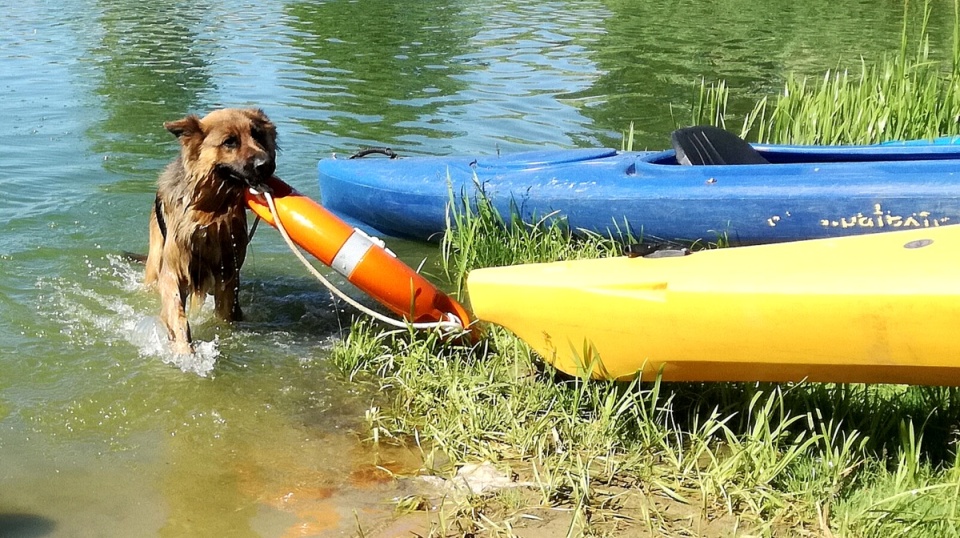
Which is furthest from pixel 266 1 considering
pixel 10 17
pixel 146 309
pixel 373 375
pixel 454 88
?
pixel 373 375

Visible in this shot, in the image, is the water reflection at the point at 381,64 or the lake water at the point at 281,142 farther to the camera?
the water reflection at the point at 381,64

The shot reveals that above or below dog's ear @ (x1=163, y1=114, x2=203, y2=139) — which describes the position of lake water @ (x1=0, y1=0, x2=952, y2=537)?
below

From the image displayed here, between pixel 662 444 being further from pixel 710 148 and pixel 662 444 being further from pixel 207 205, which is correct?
pixel 710 148

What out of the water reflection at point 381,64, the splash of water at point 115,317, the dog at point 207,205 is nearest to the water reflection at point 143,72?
the water reflection at point 381,64

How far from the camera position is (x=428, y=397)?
12.6 feet

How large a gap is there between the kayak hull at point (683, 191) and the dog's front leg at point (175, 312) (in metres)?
1.65

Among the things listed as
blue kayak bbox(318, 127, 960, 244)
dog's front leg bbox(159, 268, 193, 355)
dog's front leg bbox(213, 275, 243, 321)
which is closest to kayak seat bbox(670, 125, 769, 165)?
blue kayak bbox(318, 127, 960, 244)

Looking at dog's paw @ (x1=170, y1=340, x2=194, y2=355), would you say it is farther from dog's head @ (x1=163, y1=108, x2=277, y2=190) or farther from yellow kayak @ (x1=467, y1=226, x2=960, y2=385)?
yellow kayak @ (x1=467, y1=226, x2=960, y2=385)

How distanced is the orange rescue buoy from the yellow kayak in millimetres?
736

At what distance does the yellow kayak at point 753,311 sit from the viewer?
2895 mm

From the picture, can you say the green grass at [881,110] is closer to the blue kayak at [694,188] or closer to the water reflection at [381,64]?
the blue kayak at [694,188]

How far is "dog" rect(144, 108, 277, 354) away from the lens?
4262 millimetres

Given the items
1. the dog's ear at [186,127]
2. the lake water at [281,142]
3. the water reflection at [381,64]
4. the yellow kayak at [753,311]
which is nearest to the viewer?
the yellow kayak at [753,311]

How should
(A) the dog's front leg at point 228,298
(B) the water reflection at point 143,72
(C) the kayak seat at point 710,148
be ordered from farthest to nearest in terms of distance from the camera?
(B) the water reflection at point 143,72
(C) the kayak seat at point 710,148
(A) the dog's front leg at point 228,298
